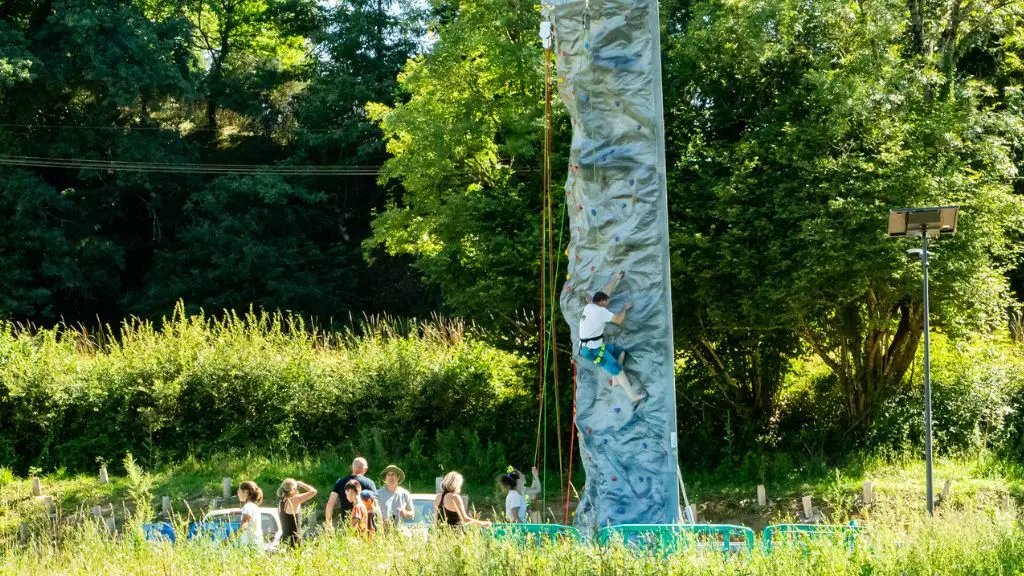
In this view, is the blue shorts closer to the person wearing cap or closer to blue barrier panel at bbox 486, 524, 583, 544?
the person wearing cap

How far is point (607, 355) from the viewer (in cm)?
1109

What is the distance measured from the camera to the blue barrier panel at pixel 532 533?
7.82 meters

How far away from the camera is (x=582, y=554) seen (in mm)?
7309

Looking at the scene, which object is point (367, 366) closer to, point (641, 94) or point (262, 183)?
point (641, 94)

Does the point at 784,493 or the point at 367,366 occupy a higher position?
the point at 367,366

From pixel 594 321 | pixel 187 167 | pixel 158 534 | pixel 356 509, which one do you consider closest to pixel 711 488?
pixel 594 321

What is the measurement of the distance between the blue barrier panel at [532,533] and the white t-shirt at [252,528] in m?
1.82

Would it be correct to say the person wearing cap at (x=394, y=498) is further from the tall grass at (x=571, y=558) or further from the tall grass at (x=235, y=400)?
the tall grass at (x=235, y=400)

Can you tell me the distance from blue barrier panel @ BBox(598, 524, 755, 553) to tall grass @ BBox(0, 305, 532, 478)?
377 inches

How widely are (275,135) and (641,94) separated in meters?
28.4

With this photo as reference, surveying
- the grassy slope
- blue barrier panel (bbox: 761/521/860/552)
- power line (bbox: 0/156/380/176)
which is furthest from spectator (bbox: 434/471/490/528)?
power line (bbox: 0/156/380/176)

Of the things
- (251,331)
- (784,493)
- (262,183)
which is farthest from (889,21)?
(262,183)

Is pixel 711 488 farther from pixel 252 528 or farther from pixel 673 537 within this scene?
pixel 252 528

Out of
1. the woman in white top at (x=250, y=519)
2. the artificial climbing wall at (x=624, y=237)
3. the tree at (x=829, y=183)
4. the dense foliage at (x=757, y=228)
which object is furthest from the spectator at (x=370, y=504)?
the tree at (x=829, y=183)
